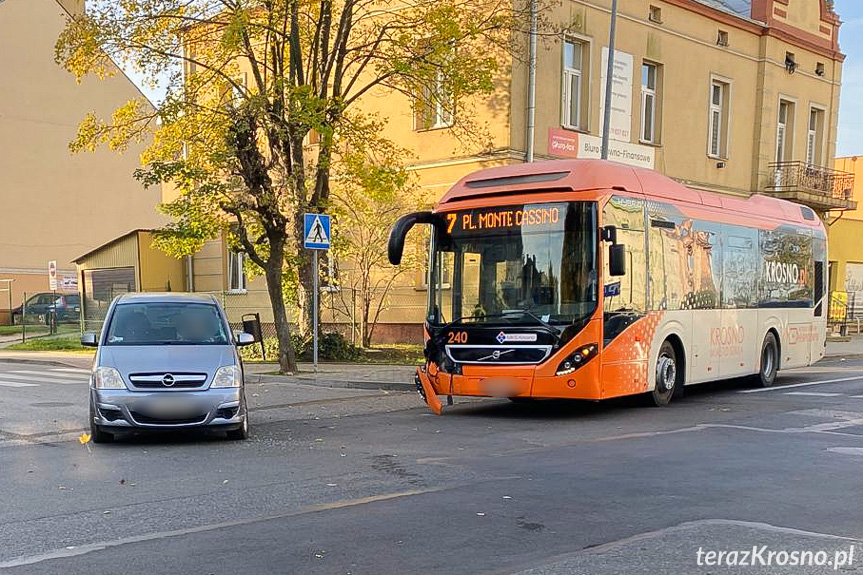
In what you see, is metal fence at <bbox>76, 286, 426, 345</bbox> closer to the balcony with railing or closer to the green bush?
the green bush

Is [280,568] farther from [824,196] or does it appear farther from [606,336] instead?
[824,196]

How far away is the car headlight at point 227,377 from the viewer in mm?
9872

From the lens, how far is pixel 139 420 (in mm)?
9594

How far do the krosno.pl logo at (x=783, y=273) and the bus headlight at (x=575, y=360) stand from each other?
638 centimetres

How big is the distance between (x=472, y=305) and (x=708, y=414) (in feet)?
12.5

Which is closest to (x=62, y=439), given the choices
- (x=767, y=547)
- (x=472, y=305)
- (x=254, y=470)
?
(x=254, y=470)

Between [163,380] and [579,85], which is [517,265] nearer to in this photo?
[163,380]

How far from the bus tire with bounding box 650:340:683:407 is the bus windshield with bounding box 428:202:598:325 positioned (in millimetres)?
2305

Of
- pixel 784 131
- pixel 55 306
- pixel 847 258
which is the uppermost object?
pixel 784 131

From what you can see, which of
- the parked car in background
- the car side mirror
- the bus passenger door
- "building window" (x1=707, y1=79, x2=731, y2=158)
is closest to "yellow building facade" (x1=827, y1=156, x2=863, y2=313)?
"building window" (x1=707, y1=79, x2=731, y2=158)

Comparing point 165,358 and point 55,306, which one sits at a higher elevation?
point 165,358

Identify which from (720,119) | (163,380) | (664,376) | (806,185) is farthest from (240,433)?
(806,185)

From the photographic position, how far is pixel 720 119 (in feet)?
98.8

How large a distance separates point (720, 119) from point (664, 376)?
1942 cm
